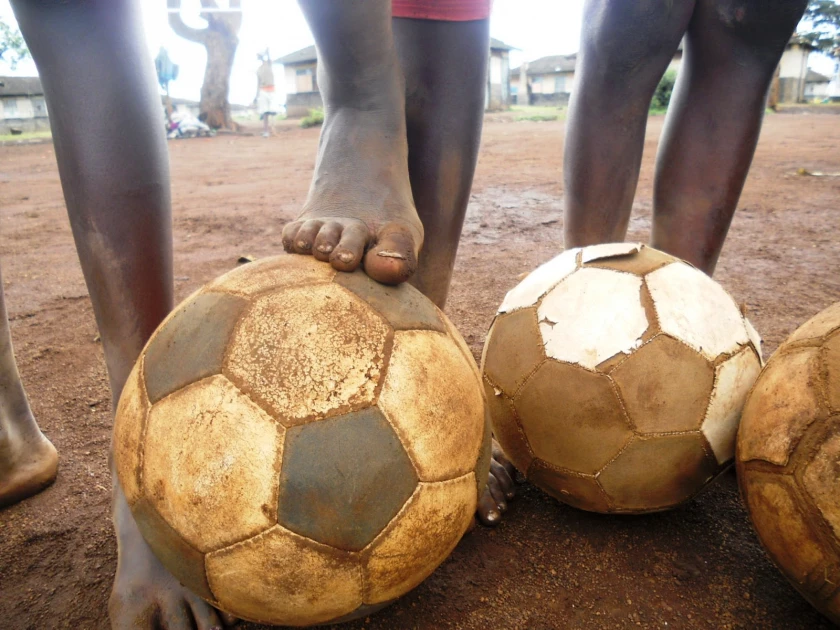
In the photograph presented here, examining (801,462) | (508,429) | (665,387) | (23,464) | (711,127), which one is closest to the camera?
(801,462)

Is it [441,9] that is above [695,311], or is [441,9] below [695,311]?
above

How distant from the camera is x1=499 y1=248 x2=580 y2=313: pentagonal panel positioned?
1626mm

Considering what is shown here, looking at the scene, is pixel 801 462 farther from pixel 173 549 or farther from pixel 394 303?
pixel 173 549

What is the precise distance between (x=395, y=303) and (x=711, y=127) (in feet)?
4.52

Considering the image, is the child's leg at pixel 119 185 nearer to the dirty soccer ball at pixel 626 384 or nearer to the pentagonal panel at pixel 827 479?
the dirty soccer ball at pixel 626 384

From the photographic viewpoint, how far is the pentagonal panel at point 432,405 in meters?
1.14

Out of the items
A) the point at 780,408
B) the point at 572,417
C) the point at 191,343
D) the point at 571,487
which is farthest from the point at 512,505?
the point at 191,343

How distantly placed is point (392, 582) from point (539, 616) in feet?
1.23

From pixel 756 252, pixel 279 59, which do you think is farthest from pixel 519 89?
pixel 756 252

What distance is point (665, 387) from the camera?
1.42m

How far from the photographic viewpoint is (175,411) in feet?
3.75

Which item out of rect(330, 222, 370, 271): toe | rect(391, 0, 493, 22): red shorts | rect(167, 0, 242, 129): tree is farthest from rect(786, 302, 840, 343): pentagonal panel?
rect(167, 0, 242, 129): tree

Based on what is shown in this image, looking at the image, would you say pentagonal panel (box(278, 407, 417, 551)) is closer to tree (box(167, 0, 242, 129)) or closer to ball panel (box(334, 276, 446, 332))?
ball panel (box(334, 276, 446, 332))

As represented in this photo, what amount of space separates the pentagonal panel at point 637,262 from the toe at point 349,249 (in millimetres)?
607
